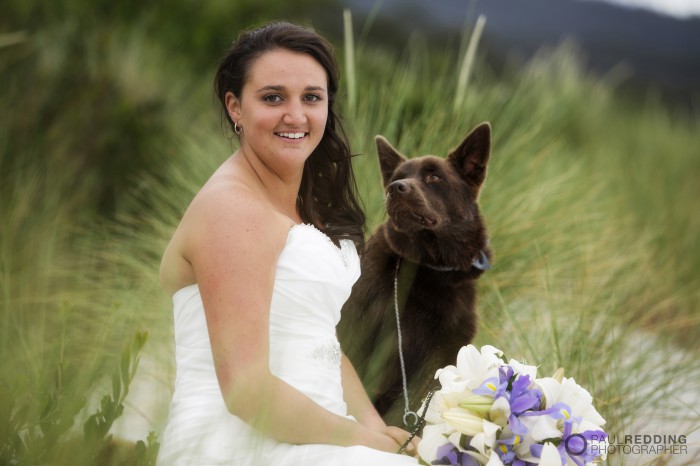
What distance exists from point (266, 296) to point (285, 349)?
0.23 metres

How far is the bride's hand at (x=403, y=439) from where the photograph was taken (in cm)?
262

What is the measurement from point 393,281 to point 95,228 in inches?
161

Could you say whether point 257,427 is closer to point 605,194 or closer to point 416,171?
point 416,171

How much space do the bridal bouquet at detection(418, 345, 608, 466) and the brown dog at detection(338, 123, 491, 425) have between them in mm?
656

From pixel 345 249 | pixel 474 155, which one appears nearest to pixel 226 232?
pixel 345 249

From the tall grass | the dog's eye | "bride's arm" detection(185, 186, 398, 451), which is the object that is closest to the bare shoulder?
"bride's arm" detection(185, 186, 398, 451)

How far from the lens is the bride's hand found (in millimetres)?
2625

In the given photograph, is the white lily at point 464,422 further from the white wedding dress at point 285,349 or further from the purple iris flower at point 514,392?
the white wedding dress at point 285,349

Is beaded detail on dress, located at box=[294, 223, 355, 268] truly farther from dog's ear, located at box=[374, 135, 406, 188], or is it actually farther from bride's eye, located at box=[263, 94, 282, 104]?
bride's eye, located at box=[263, 94, 282, 104]

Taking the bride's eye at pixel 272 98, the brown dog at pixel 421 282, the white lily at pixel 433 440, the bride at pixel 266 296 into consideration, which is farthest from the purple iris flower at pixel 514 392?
the bride's eye at pixel 272 98

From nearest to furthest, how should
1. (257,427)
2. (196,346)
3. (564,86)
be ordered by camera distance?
(257,427) < (196,346) < (564,86)

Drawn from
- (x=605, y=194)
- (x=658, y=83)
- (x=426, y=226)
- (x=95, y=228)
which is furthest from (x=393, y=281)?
(x=658, y=83)

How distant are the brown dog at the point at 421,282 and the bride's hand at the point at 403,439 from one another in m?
0.30

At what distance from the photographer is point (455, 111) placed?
4.72 m
